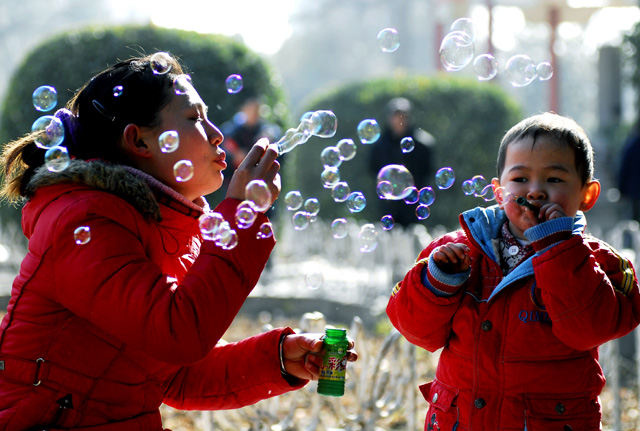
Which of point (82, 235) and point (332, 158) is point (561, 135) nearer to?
point (332, 158)

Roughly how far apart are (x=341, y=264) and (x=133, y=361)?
7.97 metres

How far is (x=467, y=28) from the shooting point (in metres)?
3.15

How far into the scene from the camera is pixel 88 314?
1.77m

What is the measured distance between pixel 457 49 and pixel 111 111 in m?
1.58

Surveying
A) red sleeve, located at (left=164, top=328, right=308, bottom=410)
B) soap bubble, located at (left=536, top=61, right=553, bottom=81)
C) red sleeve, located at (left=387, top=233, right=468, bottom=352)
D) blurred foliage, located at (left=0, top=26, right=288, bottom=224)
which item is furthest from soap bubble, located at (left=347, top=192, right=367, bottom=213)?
blurred foliage, located at (left=0, top=26, right=288, bottom=224)

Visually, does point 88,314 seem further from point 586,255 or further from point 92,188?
point 586,255

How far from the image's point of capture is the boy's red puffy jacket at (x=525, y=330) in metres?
2.03

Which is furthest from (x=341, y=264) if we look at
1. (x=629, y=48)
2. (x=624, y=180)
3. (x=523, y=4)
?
(x=523, y=4)

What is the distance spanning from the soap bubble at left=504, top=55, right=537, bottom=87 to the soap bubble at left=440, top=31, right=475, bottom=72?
16cm

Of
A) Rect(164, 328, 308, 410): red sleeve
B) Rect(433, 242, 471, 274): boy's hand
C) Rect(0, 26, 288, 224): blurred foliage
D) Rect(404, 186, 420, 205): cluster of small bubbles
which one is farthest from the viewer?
Rect(0, 26, 288, 224): blurred foliage

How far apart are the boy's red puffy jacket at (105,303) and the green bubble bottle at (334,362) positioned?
369 mm

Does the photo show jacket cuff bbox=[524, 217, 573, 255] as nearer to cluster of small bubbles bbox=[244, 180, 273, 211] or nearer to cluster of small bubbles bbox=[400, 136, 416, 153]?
cluster of small bubbles bbox=[244, 180, 273, 211]

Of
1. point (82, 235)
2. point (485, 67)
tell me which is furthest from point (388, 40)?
point (82, 235)

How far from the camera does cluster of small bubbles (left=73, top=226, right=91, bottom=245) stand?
1.78 meters
